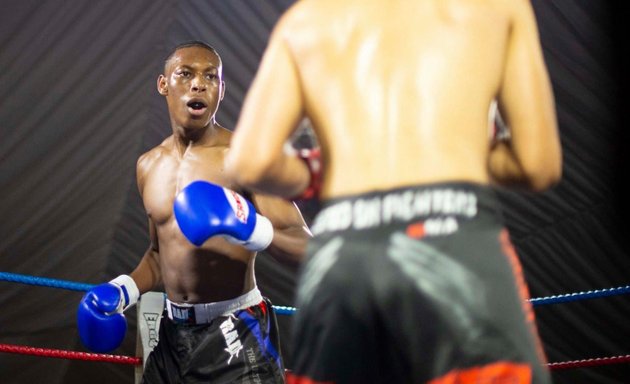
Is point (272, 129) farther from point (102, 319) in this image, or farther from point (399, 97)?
point (102, 319)

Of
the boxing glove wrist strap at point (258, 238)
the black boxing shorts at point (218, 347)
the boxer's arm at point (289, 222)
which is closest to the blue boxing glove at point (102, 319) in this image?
the black boxing shorts at point (218, 347)

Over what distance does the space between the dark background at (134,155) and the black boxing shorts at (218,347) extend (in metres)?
1.40

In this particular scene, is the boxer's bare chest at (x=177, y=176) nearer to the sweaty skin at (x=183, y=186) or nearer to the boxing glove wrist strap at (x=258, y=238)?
the sweaty skin at (x=183, y=186)

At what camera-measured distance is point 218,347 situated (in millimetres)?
1787

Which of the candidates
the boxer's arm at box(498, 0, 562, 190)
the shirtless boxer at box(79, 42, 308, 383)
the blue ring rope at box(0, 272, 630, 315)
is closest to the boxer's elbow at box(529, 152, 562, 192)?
the boxer's arm at box(498, 0, 562, 190)

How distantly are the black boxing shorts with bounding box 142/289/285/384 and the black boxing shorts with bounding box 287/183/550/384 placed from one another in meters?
0.92

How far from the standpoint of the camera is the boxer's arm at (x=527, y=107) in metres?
0.92

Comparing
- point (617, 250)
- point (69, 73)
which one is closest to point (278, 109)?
point (69, 73)

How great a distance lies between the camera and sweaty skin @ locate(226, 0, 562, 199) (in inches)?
34.4

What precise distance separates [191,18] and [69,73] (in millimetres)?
522

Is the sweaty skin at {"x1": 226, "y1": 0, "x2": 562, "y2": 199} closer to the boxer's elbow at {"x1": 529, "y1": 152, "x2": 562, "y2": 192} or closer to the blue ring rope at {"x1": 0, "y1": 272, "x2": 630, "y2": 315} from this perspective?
the boxer's elbow at {"x1": 529, "y1": 152, "x2": 562, "y2": 192}

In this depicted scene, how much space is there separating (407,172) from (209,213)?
0.49 metres

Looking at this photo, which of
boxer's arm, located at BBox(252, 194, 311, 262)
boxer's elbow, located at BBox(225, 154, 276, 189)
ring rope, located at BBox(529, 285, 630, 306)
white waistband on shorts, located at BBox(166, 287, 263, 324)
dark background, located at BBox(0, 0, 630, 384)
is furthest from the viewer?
dark background, located at BBox(0, 0, 630, 384)

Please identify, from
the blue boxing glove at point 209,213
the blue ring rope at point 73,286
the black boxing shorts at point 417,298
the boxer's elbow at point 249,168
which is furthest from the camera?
the blue ring rope at point 73,286
